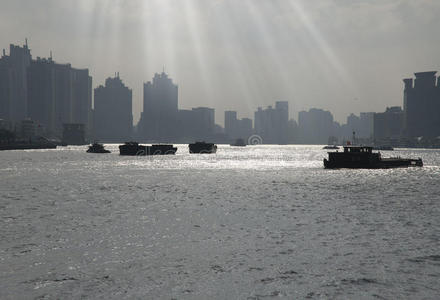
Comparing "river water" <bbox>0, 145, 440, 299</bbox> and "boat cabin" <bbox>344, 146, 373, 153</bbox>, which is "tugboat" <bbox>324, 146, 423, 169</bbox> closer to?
"boat cabin" <bbox>344, 146, 373, 153</bbox>

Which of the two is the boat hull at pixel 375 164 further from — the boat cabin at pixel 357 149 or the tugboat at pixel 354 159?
the boat cabin at pixel 357 149

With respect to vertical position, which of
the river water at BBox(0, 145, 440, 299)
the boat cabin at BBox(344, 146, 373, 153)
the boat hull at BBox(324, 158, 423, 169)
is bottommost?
the river water at BBox(0, 145, 440, 299)

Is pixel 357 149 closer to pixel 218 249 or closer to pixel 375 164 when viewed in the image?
pixel 375 164

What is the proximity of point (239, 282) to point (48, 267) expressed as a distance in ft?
27.8

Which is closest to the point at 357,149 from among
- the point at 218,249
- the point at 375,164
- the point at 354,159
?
the point at 354,159

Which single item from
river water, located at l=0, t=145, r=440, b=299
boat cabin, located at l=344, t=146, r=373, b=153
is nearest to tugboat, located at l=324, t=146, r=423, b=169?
boat cabin, located at l=344, t=146, r=373, b=153

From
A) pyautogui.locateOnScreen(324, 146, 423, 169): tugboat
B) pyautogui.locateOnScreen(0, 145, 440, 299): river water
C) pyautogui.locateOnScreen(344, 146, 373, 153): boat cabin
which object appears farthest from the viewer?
pyautogui.locateOnScreen(344, 146, 373, 153): boat cabin

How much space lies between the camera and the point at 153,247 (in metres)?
24.6

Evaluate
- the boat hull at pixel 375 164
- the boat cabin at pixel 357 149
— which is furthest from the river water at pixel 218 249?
the boat cabin at pixel 357 149

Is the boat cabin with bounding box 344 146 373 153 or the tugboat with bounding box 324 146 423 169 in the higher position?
the boat cabin with bounding box 344 146 373 153

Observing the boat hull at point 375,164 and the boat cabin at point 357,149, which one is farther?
the boat cabin at point 357,149

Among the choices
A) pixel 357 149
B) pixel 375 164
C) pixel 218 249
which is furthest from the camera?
pixel 375 164

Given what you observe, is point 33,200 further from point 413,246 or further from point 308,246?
point 413,246

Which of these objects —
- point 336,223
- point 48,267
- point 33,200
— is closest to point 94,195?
point 33,200
